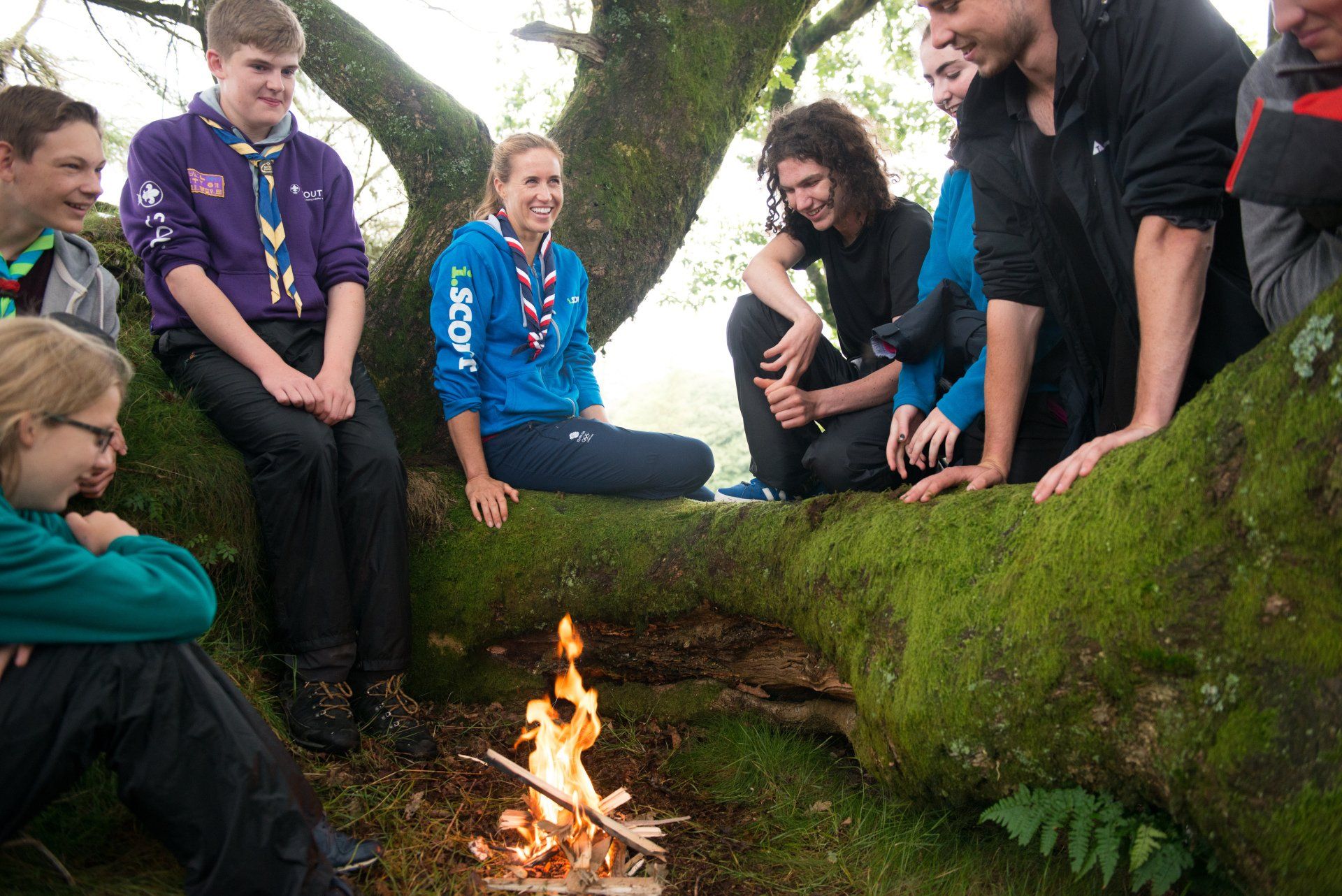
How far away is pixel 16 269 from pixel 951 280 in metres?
3.69

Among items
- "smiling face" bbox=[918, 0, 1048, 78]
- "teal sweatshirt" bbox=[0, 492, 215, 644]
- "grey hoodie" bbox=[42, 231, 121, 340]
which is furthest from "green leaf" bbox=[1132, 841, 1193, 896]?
"grey hoodie" bbox=[42, 231, 121, 340]

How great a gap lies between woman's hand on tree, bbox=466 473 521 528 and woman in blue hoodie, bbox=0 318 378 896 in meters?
1.73

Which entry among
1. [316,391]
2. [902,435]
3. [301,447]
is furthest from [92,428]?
[902,435]

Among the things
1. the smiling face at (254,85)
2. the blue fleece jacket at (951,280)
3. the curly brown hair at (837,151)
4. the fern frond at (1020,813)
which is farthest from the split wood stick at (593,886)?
the smiling face at (254,85)

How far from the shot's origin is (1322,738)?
1850 mm

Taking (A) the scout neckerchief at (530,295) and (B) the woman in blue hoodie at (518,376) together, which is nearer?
(B) the woman in blue hoodie at (518,376)

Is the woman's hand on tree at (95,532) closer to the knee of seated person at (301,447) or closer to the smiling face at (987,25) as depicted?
the knee of seated person at (301,447)

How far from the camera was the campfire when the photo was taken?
109 inches

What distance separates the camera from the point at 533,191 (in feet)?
14.2

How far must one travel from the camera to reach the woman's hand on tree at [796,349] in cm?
411

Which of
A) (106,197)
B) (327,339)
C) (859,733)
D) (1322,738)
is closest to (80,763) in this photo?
(327,339)

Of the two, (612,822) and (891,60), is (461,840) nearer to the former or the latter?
(612,822)

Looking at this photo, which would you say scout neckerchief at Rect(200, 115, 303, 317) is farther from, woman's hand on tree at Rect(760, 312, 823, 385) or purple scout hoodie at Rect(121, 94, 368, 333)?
woman's hand on tree at Rect(760, 312, 823, 385)

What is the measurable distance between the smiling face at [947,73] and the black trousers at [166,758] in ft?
12.1
